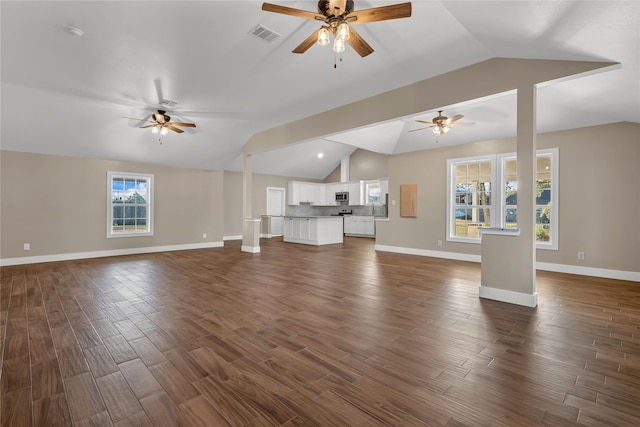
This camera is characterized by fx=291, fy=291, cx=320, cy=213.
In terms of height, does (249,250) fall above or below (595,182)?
below

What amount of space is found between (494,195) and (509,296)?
3.28 meters

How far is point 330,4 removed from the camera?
2369 millimetres

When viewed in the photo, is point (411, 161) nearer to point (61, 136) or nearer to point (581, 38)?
point (581, 38)

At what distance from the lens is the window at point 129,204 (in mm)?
6992

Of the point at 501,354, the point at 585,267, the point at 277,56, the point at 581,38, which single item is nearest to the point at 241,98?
the point at 277,56

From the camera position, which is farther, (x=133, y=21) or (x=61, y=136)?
(x=61, y=136)

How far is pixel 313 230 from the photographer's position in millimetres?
9000

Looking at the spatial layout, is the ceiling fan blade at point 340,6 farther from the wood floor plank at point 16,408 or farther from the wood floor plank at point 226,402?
the wood floor plank at point 16,408

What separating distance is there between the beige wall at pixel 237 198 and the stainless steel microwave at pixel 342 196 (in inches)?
109

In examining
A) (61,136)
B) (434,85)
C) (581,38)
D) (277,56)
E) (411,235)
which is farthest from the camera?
(411,235)

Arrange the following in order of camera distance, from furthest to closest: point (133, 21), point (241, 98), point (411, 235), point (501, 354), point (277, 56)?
1. point (411, 235)
2. point (241, 98)
3. point (277, 56)
4. point (133, 21)
5. point (501, 354)

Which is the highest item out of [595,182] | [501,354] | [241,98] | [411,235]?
[241,98]

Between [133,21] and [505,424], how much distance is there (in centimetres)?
438

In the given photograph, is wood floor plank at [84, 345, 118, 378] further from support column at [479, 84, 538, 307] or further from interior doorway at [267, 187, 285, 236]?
interior doorway at [267, 187, 285, 236]
